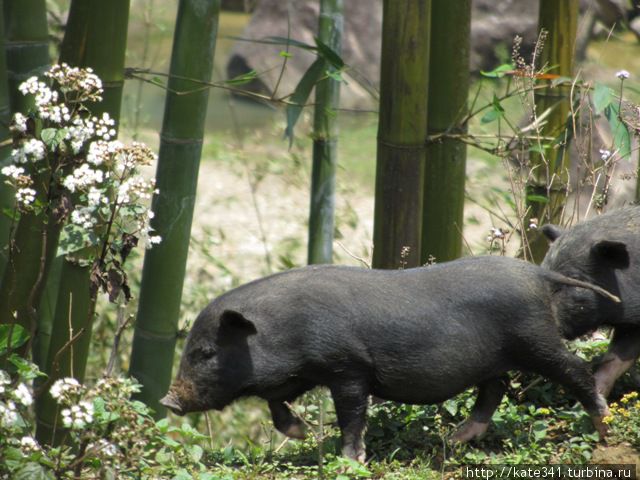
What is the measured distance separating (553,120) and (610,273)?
1.24 metres

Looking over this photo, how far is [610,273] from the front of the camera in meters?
4.07

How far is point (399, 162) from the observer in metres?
4.44

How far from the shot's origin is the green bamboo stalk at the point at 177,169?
435 centimetres

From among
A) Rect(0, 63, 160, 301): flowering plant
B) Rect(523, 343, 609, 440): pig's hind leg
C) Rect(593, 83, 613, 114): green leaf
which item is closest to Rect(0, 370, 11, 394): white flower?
Rect(0, 63, 160, 301): flowering plant

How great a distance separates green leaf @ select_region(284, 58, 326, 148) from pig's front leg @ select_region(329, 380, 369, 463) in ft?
4.17

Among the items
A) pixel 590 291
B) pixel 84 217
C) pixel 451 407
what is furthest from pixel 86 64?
pixel 590 291

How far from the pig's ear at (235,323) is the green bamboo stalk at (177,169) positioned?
75 centimetres

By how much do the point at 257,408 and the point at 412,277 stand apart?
3243 mm

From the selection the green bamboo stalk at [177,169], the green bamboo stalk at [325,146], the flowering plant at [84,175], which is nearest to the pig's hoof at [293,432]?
the green bamboo stalk at [177,169]

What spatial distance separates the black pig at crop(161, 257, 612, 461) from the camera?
12.4ft

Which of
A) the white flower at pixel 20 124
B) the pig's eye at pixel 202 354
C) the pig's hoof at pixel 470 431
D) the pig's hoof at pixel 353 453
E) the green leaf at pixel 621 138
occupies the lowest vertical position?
the pig's hoof at pixel 353 453

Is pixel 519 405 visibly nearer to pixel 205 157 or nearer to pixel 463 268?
pixel 463 268

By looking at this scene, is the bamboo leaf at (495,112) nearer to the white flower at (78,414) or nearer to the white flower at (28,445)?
the white flower at (78,414)

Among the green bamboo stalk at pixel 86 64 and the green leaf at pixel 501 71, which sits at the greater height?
the green leaf at pixel 501 71
